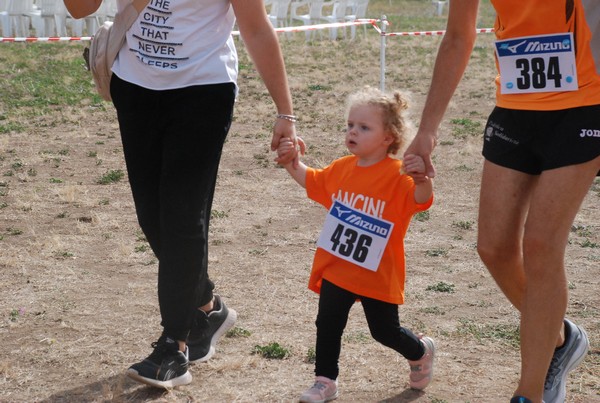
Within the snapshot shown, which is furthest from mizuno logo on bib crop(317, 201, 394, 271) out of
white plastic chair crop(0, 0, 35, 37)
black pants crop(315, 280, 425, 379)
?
white plastic chair crop(0, 0, 35, 37)

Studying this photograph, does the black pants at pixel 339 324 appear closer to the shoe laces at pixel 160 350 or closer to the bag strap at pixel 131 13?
the shoe laces at pixel 160 350

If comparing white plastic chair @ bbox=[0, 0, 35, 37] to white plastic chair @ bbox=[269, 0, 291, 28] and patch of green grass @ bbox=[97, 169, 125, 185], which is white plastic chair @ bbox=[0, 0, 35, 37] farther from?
patch of green grass @ bbox=[97, 169, 125, 185]

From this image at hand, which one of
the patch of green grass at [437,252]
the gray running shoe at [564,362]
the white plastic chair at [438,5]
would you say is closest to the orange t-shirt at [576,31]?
the gray running shoe at [564,362]

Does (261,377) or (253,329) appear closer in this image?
(261,377)

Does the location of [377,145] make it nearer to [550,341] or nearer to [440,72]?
[440,72]

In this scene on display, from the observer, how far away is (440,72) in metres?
3.49

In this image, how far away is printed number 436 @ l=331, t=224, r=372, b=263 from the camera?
352cm

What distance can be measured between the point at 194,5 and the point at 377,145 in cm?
86

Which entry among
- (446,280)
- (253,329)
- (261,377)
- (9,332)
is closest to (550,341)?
(261,377)

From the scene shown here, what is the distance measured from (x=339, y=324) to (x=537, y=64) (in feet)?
3.89

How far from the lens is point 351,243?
3551 mm

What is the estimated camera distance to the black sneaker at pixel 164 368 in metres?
3.62

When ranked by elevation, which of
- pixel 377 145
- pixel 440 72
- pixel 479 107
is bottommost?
pixel 479 107

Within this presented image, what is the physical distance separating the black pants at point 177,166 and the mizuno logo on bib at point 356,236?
1.65ft
